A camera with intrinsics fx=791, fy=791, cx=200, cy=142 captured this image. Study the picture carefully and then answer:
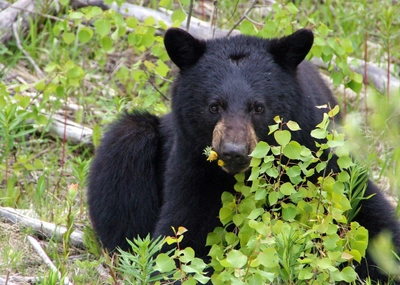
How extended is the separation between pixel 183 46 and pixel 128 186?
1395 millimetres

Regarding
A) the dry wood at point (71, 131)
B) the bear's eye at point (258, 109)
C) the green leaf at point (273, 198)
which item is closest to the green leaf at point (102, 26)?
the dry wood at point (71, 131)

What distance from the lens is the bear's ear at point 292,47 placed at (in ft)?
14.3

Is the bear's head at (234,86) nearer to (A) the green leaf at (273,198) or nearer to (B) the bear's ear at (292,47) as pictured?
(B) the bear's ear at (292,47)

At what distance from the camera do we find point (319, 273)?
377 cm

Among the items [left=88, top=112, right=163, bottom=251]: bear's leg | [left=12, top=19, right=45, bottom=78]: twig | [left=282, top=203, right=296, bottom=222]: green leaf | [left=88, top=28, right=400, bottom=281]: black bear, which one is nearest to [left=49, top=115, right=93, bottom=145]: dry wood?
[left=12, top=19, right=45, bottom=78]: twig

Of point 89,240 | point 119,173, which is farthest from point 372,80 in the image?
point 89,240

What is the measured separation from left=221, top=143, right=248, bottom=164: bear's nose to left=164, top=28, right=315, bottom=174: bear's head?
147 millimetres

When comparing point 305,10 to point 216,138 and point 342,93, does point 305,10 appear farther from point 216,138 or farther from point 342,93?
point 216,138

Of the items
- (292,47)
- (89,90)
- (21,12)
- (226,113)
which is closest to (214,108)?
(226,113)

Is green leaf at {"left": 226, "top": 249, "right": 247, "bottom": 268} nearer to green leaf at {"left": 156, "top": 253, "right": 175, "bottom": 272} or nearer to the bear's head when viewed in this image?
green leaf at {"left": 156, "top": 253, "right": 175, "bottom": 272}

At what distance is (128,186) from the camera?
5543mm

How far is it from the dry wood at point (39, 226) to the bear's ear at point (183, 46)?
1.35m

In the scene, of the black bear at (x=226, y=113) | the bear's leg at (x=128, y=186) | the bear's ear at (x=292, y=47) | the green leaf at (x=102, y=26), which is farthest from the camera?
the green leaf at (x=102, y=26)

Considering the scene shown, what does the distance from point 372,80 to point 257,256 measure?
11.9ft
